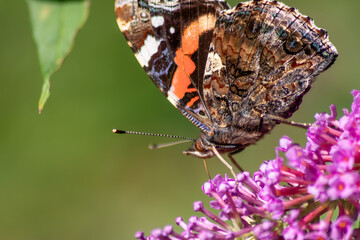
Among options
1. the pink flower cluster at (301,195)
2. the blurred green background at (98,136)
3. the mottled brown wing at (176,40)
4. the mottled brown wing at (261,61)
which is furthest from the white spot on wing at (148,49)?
the blurred green background at (98,136)

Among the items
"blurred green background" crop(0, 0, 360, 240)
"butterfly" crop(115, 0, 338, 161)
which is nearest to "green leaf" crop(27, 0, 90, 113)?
"butterfly" crop(115, 0, 338, 161)

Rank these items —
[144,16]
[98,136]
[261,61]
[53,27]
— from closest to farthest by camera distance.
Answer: [53,27], [261,61], [144,16], [98,136]

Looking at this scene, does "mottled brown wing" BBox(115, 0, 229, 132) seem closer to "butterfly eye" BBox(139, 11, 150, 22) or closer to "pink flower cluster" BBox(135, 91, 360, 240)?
"butterfly eye" BBox(139, 11, 150, 22)

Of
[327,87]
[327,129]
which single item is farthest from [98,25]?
[327,129]

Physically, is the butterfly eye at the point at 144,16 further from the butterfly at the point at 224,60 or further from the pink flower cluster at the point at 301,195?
the pink flower cluster at the point at 301,195

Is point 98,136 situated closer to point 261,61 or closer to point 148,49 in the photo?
point 148,49

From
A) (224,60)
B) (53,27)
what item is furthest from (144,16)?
(53,27)

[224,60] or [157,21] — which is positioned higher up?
[157,21]

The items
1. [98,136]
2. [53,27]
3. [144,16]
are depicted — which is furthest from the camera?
[98,136]
